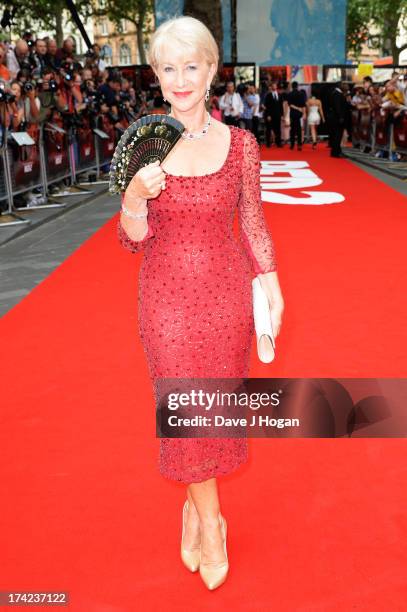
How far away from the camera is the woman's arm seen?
246cm

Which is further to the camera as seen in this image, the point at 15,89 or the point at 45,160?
the point at 45,160

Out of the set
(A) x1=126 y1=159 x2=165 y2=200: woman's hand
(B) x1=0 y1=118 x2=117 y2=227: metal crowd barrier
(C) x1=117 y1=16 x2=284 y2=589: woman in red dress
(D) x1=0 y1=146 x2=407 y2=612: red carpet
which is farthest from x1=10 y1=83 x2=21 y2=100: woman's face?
(A) x1=126 y1=159 x2=165 y2=200: woman's hand

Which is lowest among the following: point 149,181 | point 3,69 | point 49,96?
point 149,181

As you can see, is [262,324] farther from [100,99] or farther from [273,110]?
[273,110]

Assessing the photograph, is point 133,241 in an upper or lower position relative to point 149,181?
lower

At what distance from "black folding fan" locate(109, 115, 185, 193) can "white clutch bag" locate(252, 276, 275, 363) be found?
58 centimetres

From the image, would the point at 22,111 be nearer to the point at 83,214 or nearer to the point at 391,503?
the point at 83,214

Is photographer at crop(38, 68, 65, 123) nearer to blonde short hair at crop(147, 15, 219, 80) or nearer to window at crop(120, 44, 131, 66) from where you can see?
blonde short hair at crop(147, 15, 219, 80)

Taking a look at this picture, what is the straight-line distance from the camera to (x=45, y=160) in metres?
11.8

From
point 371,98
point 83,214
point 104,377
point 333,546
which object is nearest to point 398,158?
point 371,98

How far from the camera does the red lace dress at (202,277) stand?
2375 mm

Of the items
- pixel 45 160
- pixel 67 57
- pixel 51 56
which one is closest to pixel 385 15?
pixel 67 57

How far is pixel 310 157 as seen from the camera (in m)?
20.5

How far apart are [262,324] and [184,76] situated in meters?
0.82
